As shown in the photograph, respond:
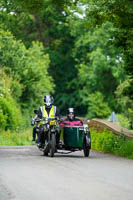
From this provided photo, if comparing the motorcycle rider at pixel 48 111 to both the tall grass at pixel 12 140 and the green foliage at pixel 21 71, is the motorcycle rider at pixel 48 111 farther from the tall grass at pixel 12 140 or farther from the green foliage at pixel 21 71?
the green foliage at pixel 21 71

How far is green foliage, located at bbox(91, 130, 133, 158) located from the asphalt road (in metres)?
2.28

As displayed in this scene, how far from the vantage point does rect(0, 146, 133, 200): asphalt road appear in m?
10.1

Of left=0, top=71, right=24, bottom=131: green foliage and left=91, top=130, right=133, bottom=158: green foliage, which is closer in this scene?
left=91, top=130, right=133, bottom=158: green foliage

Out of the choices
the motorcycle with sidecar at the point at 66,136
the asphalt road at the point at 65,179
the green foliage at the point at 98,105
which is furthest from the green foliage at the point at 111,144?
the green foliage at the point at 98,105

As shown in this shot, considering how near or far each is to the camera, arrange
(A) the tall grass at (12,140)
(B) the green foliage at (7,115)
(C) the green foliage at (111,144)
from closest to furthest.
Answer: (C) the green foliage at (111,144)
(A) the tall grass at (12,140)
(B) the green foliage at (7,115)

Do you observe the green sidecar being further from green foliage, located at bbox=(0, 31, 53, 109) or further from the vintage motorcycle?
green foliage, located at bbox=(0, 31, 53, 109)

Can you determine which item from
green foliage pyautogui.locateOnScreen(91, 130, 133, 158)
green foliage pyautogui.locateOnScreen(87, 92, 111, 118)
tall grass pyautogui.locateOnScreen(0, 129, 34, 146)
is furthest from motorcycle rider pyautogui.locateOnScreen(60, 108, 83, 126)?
green foliage pyautogui.locateOnScreen(87, 92, 111, 118)

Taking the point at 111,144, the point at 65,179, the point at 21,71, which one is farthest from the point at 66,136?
the point at 21,71

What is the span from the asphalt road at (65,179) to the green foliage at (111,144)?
228cm

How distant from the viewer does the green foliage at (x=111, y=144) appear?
19.8 metres

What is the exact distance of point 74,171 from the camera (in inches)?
553

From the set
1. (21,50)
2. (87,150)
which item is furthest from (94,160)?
(21,50)

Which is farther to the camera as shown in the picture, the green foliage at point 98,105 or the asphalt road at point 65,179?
the green foliage at point 98,105

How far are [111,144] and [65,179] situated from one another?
928cm
